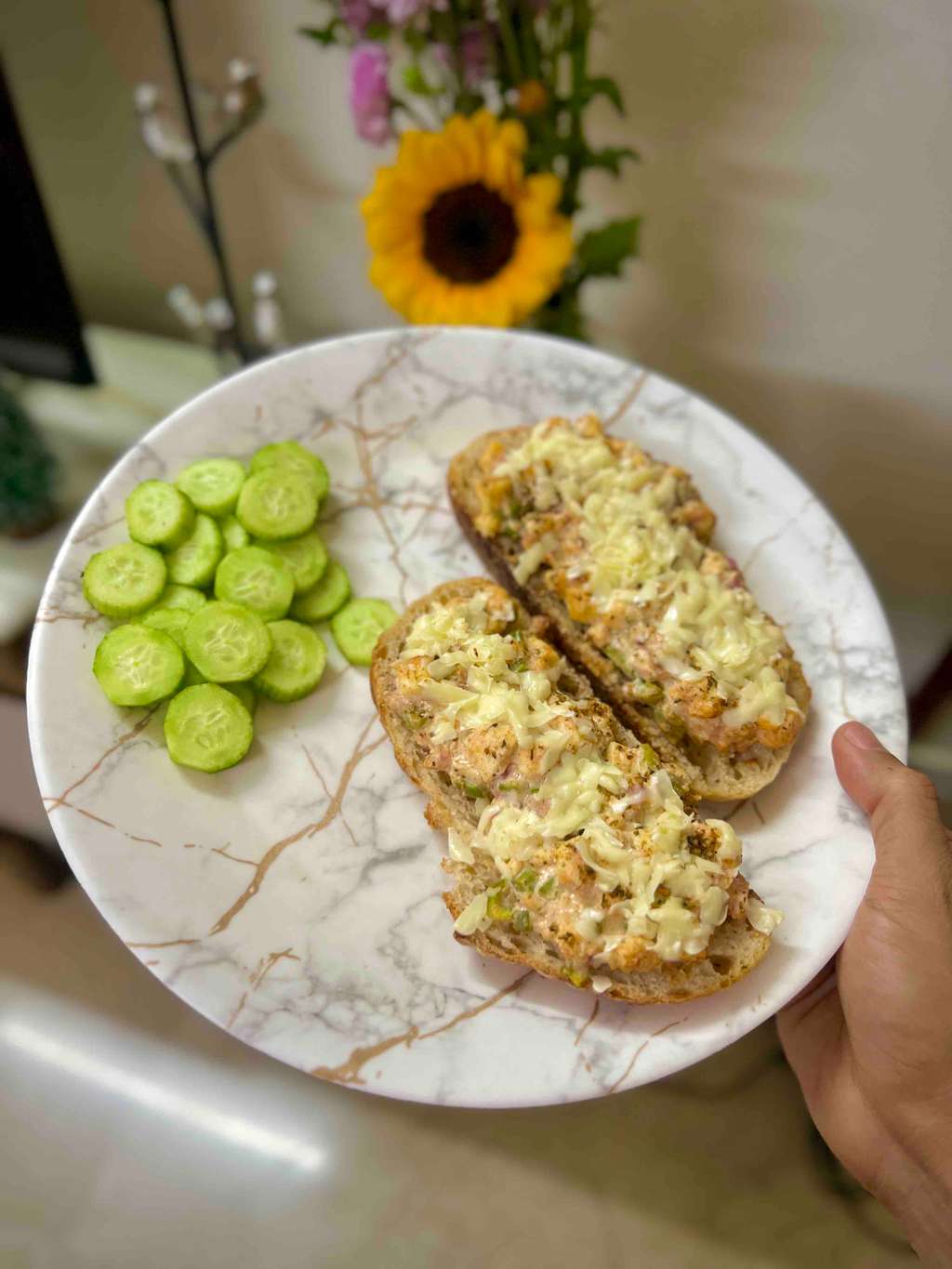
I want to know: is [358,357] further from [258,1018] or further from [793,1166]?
[793,1166]

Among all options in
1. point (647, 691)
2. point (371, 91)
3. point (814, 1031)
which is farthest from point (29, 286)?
point (814, 1031)

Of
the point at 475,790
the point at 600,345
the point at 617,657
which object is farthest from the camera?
the point at 600,345

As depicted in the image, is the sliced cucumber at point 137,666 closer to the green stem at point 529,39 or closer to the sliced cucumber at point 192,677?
the sliced cucumber at point 192,677

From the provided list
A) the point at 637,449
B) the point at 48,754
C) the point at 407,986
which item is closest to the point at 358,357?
the point at 637,449

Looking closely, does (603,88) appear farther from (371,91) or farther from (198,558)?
Result: (198,558)

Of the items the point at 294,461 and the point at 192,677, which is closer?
the point at 192,677

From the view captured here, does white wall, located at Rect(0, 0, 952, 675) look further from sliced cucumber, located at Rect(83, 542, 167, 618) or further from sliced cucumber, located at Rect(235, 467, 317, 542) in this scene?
sliced cucumber, located at Rect(83, 542, 167, 618)

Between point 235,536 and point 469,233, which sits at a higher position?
point 469,233
